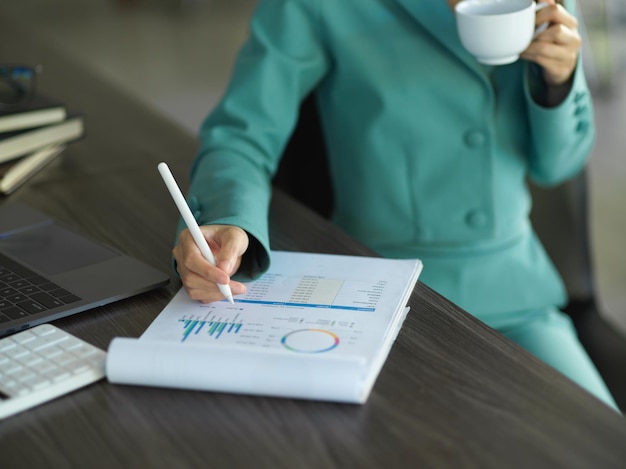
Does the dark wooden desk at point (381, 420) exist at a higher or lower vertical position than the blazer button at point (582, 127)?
higher

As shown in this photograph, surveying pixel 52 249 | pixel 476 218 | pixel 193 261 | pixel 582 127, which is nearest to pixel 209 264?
pixel 193 261

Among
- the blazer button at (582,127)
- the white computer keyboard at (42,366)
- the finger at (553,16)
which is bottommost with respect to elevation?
the blazer button at (582,127)

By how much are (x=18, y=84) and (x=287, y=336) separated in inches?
33.1

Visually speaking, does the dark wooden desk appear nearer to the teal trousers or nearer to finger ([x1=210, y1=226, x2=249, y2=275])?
finger ([x1=210, y1=226, x2=249, y2=275])

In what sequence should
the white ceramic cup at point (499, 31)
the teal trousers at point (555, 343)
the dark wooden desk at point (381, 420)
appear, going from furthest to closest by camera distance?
the teal trousers at point (555, 343)
the white ceramic cup at point (499, 31)
the dark wooden desk at point (381, 420)

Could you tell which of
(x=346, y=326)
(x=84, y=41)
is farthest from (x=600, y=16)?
(x=346, y=326)

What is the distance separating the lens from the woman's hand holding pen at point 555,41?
1.01 metres

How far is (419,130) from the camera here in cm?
118

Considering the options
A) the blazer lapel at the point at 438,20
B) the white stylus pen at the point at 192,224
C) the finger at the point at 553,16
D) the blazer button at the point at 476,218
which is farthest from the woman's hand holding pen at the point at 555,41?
the white stylus pen at the point at 192,224

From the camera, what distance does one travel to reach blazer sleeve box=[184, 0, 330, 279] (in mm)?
1127

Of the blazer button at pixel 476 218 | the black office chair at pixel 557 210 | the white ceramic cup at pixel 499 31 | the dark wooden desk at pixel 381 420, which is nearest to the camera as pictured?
the dark wooden desk at pixel 381 420

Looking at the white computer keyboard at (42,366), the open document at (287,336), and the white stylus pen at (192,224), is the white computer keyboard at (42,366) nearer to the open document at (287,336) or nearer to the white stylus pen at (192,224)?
the open document at (287,336)

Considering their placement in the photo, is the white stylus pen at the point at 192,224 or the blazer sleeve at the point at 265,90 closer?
the white stylus pen at the point at 192,224

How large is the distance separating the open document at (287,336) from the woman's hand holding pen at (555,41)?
0.31m
